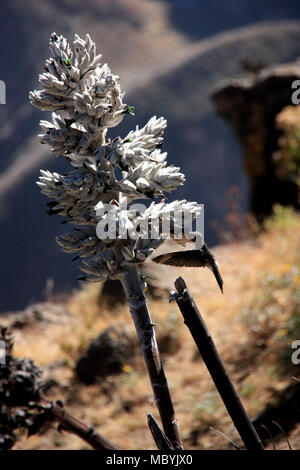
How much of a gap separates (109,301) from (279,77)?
8.74m

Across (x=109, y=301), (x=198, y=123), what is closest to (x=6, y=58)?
(x=109, y=301)

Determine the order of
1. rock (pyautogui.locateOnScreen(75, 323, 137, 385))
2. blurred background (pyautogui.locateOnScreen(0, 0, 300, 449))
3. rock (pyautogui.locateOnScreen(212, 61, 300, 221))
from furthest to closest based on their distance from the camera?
rock (pyautogui.locateOnScreen(212, 61, 300, 221)) → rock (pyautogui.locateOnScreen(75, 323, 137, 385)) → blurred background (pyautogui.locateOnScreen(0, 0, 300, 449))

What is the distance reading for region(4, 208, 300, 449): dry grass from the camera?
5316 millimetres

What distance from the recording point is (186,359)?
7.03 meters

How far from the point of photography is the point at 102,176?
6.38 feet

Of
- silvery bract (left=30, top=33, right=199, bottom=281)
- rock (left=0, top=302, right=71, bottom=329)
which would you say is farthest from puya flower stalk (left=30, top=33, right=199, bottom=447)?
rock (left=0, top=302, right=71, bottom=329)

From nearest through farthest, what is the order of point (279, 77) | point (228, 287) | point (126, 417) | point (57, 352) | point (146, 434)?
point (146, 434), point (126, 417), point (57, 352), point (228, 287), point (279, 77)

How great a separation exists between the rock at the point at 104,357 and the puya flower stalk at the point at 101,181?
16.4 feet

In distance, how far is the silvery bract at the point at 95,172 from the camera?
193cm

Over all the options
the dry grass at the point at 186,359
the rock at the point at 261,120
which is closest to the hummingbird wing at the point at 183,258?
the dry grass at the point at 186,359

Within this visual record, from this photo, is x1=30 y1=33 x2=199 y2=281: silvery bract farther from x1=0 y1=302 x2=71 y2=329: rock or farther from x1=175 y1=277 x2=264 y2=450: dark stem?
x1=0 y1=302 x2=71 y2=329: rock

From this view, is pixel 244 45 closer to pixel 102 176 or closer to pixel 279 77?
pixel 279 77

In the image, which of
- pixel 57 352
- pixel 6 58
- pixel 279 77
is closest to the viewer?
pixel 57 352

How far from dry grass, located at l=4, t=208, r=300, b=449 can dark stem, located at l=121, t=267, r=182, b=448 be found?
2092mm
